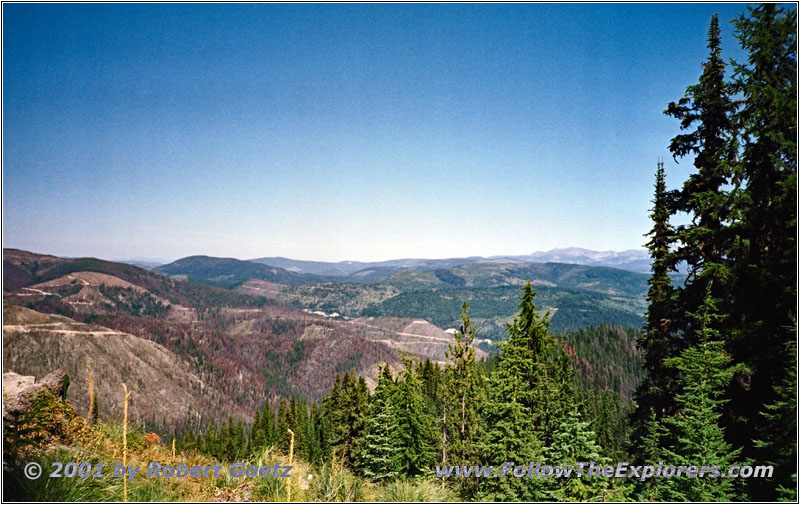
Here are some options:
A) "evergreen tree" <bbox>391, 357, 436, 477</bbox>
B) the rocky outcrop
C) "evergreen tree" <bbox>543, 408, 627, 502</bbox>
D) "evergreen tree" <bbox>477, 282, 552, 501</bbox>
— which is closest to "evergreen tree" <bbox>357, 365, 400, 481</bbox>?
"evergreen tree" <bbox>391, 357, 436, 477</bbox>

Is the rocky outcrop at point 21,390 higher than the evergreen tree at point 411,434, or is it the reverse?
the rocky outcrop at point 21,390

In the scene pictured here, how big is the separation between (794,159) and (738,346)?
5.13m

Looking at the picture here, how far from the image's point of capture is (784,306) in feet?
33.4

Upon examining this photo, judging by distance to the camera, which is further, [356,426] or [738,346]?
[356,426]

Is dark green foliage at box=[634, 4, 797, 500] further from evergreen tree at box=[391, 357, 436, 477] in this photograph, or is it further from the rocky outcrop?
the rocky outcrop

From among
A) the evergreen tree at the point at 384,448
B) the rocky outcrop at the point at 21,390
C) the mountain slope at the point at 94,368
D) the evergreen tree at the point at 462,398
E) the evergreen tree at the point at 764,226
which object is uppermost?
the evergreen tree at the point at 764,226

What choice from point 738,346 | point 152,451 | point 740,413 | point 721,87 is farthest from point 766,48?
point 152,451

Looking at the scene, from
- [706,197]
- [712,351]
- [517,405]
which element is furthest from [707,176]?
[517,405]

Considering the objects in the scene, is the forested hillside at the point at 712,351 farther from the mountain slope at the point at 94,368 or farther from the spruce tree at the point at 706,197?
the mountain slope at the point at 94,368

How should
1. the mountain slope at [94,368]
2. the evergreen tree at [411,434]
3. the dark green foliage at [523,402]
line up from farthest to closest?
the mountain slope at [94,368], the evergreen tree at [411,434], the dark green foliage at [523,402]

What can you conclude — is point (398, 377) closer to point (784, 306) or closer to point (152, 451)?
point (152, 451)

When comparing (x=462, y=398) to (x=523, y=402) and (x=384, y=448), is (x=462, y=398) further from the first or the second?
(x=384, y=448)

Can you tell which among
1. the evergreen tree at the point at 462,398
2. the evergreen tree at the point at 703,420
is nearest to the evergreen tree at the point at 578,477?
the evergreen tree at the point at 703,420

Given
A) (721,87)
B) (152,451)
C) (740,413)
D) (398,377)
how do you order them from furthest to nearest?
(398,377) < (721,87) < (740,413) < (152,451)
